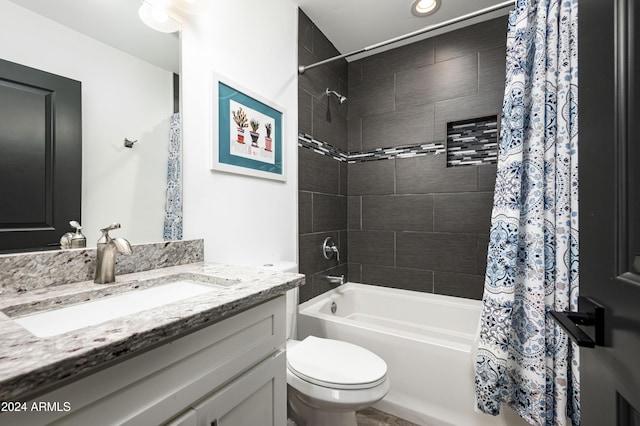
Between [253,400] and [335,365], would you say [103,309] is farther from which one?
[335,365]

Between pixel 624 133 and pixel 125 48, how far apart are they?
146 cm

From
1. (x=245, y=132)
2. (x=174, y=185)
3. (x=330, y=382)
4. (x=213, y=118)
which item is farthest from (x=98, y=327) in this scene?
(x=245, y=132)

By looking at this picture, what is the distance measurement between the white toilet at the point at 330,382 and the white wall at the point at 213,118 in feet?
1.94

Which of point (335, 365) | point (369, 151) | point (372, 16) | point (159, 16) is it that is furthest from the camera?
point (369, 151)

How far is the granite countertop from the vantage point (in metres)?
0.42

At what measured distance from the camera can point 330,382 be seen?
1152 mm

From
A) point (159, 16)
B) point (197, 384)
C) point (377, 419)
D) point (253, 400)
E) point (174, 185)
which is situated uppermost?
point (159, 16)

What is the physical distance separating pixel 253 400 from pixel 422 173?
6.61ft

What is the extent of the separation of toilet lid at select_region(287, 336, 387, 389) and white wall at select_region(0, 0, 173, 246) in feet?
2.76

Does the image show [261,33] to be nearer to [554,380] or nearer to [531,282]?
[531,282]

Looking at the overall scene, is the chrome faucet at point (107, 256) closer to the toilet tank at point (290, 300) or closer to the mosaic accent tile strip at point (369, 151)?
the toilet tank at point (290, 300)

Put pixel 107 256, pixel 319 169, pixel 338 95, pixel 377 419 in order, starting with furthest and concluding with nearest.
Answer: pixel 338 95 → pixel 319 169 → pixel 377 419 → pixel 107 256

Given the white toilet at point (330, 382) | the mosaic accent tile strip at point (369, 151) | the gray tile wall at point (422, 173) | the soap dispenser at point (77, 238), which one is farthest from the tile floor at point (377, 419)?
the mosaic accent tile strip at point (369, 151)

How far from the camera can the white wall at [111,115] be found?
2.77ft
